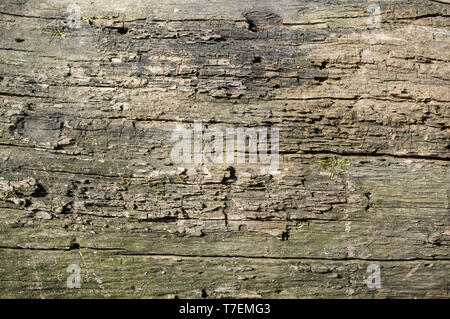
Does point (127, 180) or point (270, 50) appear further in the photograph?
point (270, 50)

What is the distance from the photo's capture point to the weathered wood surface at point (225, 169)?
90.0 inches

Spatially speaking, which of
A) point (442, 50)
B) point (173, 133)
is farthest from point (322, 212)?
point (442, 50)

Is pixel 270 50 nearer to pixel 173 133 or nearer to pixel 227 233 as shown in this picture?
pixel 173 133

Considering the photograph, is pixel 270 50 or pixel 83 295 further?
pixel 270 50

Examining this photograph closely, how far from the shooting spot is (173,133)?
2340mm

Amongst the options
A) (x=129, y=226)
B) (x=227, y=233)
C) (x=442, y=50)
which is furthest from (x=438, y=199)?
(x=129, y=226)

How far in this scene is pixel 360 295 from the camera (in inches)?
89.8

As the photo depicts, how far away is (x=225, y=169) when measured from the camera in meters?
2.29

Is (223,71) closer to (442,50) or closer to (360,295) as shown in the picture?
(442,50)

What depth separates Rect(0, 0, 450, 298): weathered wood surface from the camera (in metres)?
2.29

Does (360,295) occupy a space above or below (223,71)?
below
